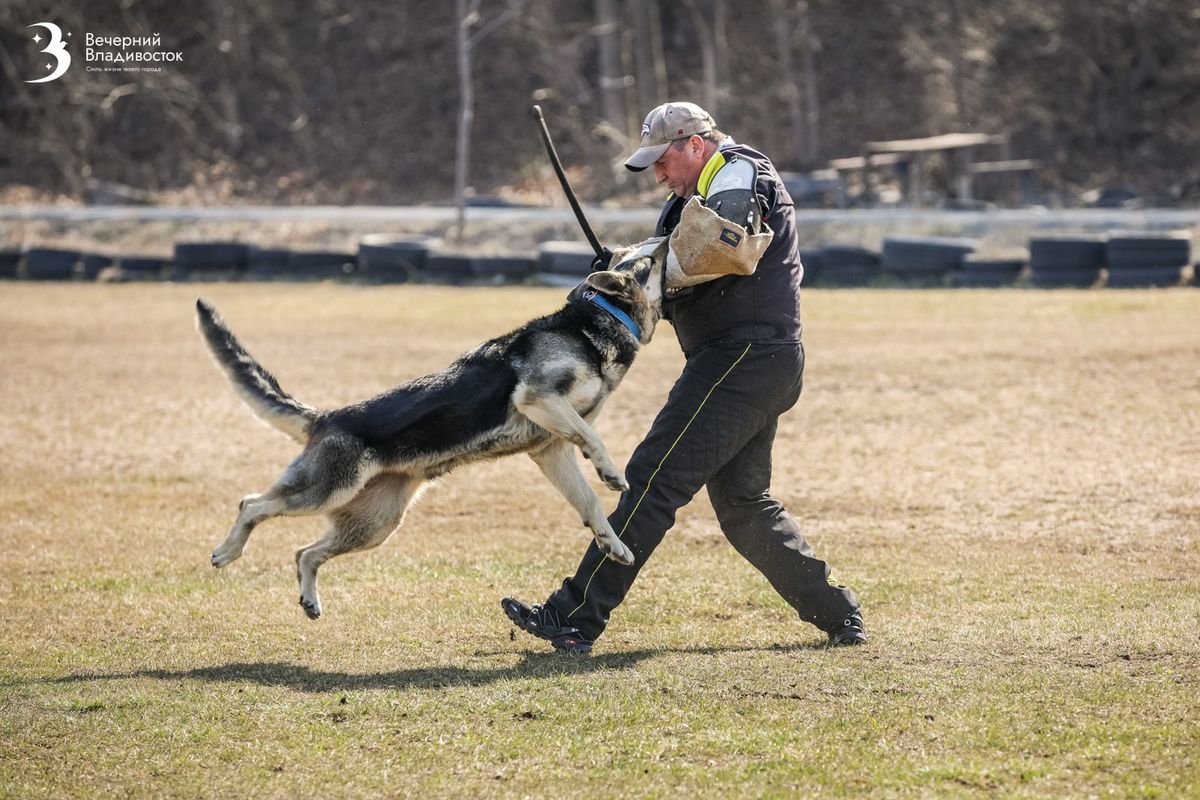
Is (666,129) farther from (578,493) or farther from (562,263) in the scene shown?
(562,263)

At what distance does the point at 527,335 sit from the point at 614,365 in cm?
39

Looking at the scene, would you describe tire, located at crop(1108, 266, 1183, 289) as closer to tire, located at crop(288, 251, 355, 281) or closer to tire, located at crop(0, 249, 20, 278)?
tire, located at crop(288, 251, 355, 281)

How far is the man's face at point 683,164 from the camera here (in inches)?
214

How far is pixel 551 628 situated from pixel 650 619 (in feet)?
2.52

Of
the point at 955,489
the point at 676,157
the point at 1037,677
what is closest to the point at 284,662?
the point at 676,157

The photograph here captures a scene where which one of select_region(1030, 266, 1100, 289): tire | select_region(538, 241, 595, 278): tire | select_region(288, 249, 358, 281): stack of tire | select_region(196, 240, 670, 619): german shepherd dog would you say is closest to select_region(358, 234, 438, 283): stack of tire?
select_region(288, 249, 358, 281): stack of tire

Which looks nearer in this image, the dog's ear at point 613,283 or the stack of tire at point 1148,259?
the dog's ear at point 613,283

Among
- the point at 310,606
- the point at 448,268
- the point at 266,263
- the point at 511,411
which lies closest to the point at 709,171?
the point at 511,411

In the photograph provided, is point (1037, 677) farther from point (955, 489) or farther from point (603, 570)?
point (955, 489)

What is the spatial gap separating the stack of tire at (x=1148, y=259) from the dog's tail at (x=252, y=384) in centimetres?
1509

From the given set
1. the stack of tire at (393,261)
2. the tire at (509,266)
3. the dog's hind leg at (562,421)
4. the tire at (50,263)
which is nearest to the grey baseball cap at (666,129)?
the dog's hind leg at (562,421)

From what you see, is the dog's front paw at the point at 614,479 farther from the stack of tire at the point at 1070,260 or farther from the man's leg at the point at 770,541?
the stack of tire at the point at 1070,260

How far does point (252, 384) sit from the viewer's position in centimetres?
606

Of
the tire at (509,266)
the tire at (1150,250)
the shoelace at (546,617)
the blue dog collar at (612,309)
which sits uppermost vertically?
the blue dog collar at (612,309)
